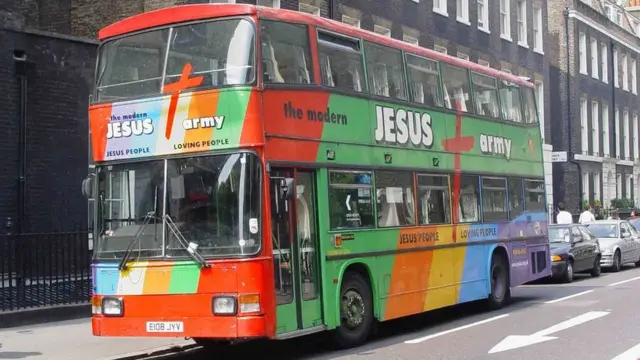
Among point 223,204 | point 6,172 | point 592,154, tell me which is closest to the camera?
point 223,204

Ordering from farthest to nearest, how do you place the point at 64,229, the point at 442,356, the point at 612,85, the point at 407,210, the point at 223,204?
1. the point at 612,85
2. the point at 64,229
3. the point at 407,210
4. the point at 442,356
5. the point at 223,204

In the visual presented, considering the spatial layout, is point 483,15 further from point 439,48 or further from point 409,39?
point 409,39

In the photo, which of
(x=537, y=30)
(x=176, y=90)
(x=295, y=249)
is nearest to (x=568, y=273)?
(x=295, y=249)

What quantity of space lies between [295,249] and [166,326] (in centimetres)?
179

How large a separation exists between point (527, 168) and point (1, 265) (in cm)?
1016

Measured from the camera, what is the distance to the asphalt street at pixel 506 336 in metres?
10.3

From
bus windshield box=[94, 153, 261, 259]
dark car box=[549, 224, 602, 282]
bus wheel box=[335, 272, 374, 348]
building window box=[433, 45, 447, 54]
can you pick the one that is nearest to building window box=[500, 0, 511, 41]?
building window box=[433, 45, 447, 54]

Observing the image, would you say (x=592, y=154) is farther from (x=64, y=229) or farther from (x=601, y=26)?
(x=64, y=229)

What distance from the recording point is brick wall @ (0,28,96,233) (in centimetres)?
1496

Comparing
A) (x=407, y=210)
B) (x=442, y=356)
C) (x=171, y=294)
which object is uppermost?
(x=407, y=210)

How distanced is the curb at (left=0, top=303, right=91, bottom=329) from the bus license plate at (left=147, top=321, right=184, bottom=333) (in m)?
4.23

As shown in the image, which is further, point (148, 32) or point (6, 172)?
point (6, 172)

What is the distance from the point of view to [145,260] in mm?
9555

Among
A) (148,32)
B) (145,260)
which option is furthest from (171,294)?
(148,32)
